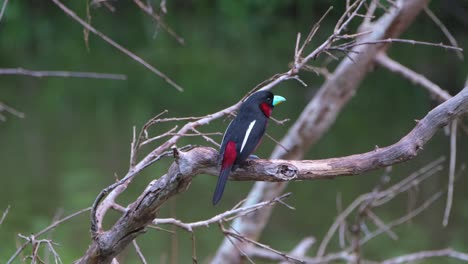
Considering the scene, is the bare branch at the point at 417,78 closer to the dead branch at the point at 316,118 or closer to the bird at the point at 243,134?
the dead branch at the point at 316,118

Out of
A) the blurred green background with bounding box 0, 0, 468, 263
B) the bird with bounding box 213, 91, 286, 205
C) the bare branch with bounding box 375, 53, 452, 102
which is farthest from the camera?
the blurred green background with bounding box 0, 0, 468, 263

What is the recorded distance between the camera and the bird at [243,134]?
2557mm

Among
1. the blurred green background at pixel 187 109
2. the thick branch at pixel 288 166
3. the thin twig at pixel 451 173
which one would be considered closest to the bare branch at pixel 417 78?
the thin twig at pixel 451 173

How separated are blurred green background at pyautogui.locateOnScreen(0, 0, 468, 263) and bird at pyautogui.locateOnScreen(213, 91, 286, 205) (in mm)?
992

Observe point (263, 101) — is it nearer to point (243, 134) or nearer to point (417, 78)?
point (243, 134)

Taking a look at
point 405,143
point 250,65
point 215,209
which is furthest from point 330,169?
point 250,65

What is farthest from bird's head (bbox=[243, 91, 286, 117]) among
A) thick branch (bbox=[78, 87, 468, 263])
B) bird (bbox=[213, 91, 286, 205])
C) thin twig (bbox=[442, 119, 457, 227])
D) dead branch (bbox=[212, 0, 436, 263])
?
dead branch (bbox=[212, 0, 436, 263])

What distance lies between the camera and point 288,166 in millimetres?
2400

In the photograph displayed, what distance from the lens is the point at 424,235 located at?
352 inches

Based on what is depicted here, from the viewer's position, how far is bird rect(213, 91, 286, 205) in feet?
8.39

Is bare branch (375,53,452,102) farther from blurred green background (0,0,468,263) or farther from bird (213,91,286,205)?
bird (213,91,286,205)

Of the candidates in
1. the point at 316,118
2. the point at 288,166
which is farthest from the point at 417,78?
the point at 288,166

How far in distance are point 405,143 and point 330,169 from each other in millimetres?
216

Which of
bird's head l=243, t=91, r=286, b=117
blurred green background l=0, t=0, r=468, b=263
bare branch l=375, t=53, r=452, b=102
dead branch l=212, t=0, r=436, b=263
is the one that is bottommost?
blurred green background l=0, t=0, r=468, b=263
